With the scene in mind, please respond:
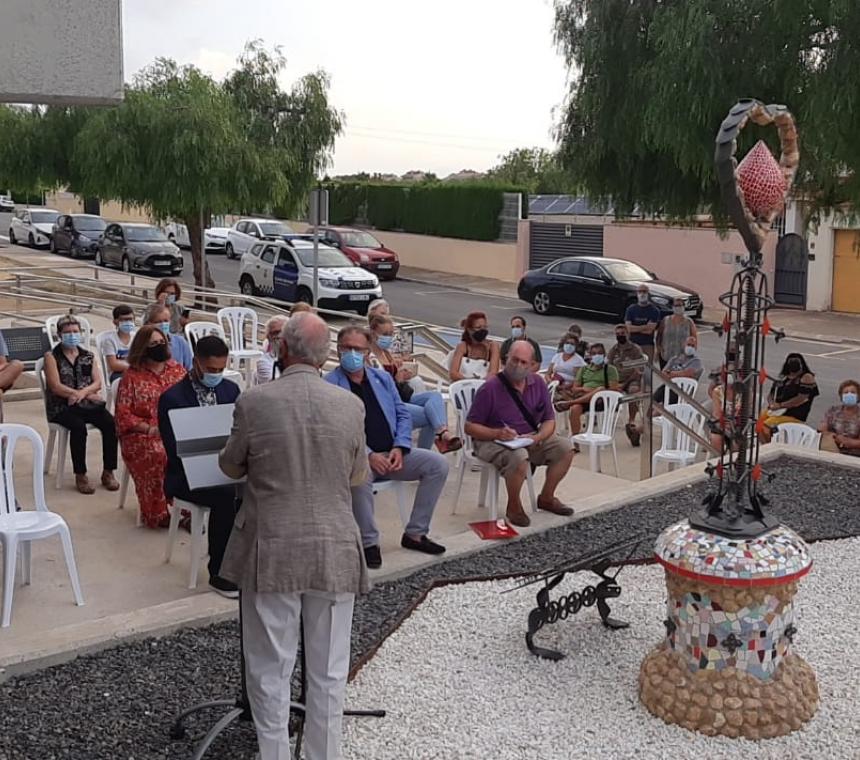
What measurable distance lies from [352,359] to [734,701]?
3.03 m

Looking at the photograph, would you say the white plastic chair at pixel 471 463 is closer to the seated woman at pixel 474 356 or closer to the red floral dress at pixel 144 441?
the seated woman at pixel 474 356

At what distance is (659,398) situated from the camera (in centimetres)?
1105

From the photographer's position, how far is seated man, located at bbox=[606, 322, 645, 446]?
11.2 m

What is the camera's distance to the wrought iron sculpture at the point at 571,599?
5.15 metres

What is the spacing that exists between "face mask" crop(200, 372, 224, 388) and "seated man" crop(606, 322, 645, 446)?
5632 mm

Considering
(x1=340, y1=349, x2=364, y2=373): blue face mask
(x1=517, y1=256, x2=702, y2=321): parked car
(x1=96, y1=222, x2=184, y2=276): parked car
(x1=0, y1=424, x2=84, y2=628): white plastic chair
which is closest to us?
(x1=0, y1=424, x2=84, y2=628): white plastic chair

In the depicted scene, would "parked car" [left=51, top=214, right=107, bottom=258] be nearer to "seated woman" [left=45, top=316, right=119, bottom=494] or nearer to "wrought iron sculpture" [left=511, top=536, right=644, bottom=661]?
"seated woman" [left=45, top=316, right=119, bottom=494]

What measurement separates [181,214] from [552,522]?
14568mm

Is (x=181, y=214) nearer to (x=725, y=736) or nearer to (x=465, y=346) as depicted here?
(x=465, y=346)

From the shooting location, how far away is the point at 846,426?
9.67 meters

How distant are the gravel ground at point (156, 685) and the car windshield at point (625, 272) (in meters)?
17.1

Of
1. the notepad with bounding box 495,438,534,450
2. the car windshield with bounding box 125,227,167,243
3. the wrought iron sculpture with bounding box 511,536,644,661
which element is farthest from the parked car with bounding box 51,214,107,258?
the wrought iron sculpture with bounding box 511,536,644,661

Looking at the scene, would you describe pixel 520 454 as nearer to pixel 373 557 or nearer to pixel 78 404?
pixel 373 557

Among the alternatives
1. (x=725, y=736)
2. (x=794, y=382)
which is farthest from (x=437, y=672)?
(x=794, y=382)
